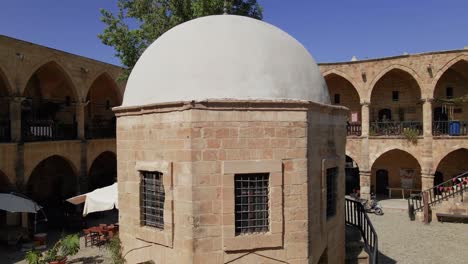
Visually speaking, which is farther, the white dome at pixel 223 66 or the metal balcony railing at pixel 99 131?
the metal balcony railing at pixel 99 131

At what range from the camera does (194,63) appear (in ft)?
18.1

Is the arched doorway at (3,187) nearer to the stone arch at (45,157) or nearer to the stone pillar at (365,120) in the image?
the stone arch at (45,157)

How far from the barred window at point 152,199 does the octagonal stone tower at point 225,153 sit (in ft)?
0.06

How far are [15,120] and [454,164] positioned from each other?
72.0 ft

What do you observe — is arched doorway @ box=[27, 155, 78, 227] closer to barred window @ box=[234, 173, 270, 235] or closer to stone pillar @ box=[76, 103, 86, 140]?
stone pillar @ box=[76, 103, 86, 140]

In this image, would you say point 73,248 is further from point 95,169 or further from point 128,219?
point 95,169

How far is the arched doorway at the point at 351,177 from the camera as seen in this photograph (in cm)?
2208

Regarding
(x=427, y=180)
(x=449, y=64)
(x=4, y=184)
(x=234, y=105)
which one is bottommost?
(x=427, y=180)

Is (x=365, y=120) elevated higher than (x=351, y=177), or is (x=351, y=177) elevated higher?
(x=365, y=120)

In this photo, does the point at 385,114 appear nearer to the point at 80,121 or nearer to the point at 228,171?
the point at 80,121

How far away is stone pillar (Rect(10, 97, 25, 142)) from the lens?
44.2 feet

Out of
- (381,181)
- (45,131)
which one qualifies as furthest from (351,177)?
(45,131)

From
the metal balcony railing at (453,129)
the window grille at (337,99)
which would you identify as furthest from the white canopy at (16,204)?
the metal balcony railing at (453,129)

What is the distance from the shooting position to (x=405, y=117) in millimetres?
20703
